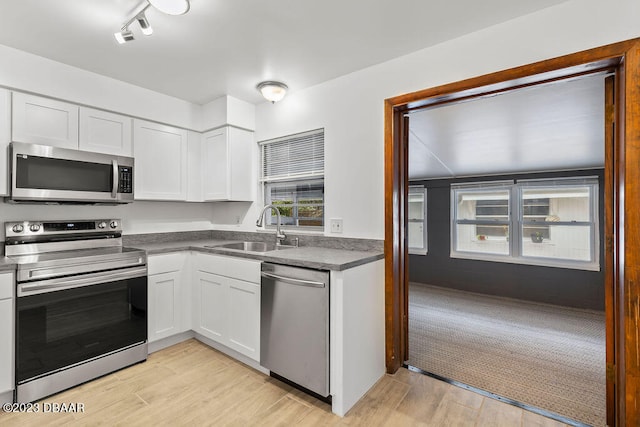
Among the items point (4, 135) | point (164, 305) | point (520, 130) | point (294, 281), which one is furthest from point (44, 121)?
point (520, 130)

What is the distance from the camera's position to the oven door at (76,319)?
1933 mm

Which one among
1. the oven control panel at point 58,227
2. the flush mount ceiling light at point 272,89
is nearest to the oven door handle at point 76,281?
the oven control panel at point 58,227

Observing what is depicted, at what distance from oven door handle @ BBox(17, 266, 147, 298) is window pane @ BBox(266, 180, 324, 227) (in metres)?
1.34

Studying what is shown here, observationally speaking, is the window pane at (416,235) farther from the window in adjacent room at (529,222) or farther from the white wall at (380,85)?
the white wall at (380,85)

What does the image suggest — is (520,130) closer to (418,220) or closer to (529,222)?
(529,222)

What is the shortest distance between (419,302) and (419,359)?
2031mm

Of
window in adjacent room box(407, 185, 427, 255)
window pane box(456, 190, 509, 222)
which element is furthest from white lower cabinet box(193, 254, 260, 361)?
window pane box(456, 190, 509, 222)

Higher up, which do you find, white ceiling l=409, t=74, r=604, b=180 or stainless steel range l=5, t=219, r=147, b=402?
white ceiling l=409, t=74, r=604, b=180

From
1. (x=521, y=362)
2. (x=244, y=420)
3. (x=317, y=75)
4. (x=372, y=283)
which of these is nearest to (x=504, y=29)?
(x=317, y=75)

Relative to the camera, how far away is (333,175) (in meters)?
2.65

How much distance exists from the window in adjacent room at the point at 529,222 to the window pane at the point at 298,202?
145 inches

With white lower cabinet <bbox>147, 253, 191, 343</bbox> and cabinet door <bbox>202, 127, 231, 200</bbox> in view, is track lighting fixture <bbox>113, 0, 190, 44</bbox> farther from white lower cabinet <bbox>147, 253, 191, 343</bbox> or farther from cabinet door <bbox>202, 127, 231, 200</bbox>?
white lower cabinet <bbox>147, 253, 191, 343</bbox>

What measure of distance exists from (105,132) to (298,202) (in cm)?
180

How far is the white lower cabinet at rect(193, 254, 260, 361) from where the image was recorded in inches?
90.7
